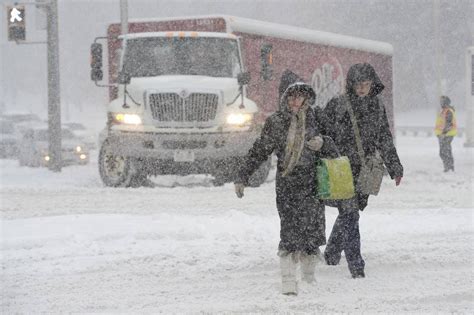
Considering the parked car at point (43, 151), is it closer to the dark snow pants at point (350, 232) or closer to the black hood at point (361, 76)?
the dark snow pants at point (350, 232)

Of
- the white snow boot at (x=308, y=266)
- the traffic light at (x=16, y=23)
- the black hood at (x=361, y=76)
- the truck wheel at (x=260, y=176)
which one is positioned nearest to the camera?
the white snow boot at (x=308, y=266)

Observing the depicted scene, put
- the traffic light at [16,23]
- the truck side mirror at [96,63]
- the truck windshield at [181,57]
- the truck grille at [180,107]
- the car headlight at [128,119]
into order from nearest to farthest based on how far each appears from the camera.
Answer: the truck grille at [180,107] → the car headlight at [128,119] → the truck windshield at [181,57] → the truck side mirror at [96,63] → the traffic light at [16,23]

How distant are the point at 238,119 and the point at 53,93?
23.7ft

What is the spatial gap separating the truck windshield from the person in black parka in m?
7.56

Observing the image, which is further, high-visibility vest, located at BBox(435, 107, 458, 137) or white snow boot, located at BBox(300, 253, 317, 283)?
high-visibility vest, located at BBox(435, 107, 458, 137)

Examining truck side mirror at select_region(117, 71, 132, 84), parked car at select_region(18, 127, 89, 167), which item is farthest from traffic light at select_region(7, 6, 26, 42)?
truck side mirror at select_region(117, 71, 132, 84)

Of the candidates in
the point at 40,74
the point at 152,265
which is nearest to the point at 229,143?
the point at 152,265

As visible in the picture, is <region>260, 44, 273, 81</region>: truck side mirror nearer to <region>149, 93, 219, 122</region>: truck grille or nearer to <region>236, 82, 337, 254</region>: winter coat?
<region>149, 93, 219, 122</region>: truck grille

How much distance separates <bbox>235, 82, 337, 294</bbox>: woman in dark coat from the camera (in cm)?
671

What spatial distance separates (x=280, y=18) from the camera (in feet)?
270

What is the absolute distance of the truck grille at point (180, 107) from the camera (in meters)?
14.0

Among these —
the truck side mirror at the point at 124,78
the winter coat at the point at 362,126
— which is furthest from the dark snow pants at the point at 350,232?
the truck side mirror at the point at 124,78

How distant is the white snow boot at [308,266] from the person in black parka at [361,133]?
459mm

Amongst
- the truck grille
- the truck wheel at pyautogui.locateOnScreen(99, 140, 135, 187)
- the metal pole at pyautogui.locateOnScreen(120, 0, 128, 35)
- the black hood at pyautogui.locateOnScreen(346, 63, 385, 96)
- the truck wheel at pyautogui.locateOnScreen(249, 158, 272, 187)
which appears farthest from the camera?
the metal pole at pyautogui.locateOnScreen(120, 0, 128, 35)
